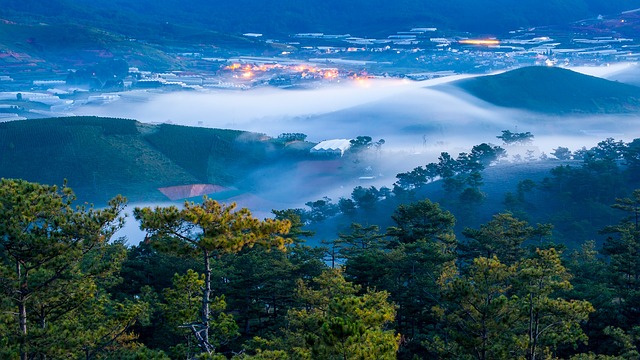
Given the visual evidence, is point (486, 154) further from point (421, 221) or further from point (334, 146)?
point (421, 221)

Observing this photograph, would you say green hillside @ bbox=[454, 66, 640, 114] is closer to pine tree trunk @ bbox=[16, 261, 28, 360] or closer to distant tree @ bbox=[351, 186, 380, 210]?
distant tree @ bbox=[351, 186, 380, 210]

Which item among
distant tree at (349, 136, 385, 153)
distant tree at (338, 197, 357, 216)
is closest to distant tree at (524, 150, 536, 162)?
distant tree at (349, 136, 385, 153)

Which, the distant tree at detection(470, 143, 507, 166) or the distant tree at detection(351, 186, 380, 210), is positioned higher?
the distant tree at detection(470, 143, 507, 166)

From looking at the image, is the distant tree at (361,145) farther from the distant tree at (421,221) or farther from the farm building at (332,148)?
the distant tree at (421,221)

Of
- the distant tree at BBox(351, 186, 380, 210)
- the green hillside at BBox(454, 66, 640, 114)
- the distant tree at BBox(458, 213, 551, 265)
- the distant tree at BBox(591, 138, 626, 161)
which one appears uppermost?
the green hillside at BBox(454, 66, 640, 114)

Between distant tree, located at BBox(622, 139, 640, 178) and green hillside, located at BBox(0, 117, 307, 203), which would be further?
green hillside, located at BBox(0, 117, 307, 203)

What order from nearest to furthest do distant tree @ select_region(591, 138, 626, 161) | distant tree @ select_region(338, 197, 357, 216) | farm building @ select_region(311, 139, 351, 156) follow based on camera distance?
distant tree @ select_region(338, 197, 357, 216), distant tree @ select_region(591, 138, 626, 161), farm building @ select_region(311, 139, 351, 156)

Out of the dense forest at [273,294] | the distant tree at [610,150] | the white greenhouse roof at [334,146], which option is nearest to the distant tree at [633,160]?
the distant tree at [610,150]

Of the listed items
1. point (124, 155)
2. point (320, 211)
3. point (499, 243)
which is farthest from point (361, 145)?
point (499, 243)
